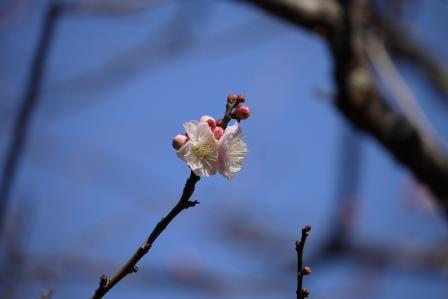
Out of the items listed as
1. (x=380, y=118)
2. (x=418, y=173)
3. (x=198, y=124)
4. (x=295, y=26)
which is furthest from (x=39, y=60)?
(x=418, y=173)

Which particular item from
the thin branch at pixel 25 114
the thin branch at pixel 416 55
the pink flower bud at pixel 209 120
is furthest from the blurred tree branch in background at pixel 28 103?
the thin branch at pixel 416 55

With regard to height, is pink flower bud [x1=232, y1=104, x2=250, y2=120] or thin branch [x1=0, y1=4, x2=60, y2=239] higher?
thin branch [x1=0, y1=4, x2=60, y2=239]

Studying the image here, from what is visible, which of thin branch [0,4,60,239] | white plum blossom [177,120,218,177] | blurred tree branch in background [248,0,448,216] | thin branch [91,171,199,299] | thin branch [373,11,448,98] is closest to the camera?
thin branch [91,171,199,299]

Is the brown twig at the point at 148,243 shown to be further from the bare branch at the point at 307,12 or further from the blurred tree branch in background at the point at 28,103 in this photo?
the bare branch at the point at 307,12

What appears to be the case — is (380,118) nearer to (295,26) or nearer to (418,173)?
(418,173)

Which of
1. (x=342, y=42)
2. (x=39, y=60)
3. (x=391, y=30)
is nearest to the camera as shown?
(x=39, y=60)

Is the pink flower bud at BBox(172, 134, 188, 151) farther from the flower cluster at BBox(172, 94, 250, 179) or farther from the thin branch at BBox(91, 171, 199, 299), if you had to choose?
the thin branch at BBox(91, 171, 199, 299)

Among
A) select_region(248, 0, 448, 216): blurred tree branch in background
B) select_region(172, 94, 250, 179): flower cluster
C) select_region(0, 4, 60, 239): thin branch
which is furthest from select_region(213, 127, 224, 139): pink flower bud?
select_region(248, 0, 448, 216): blurred tree branch in background
